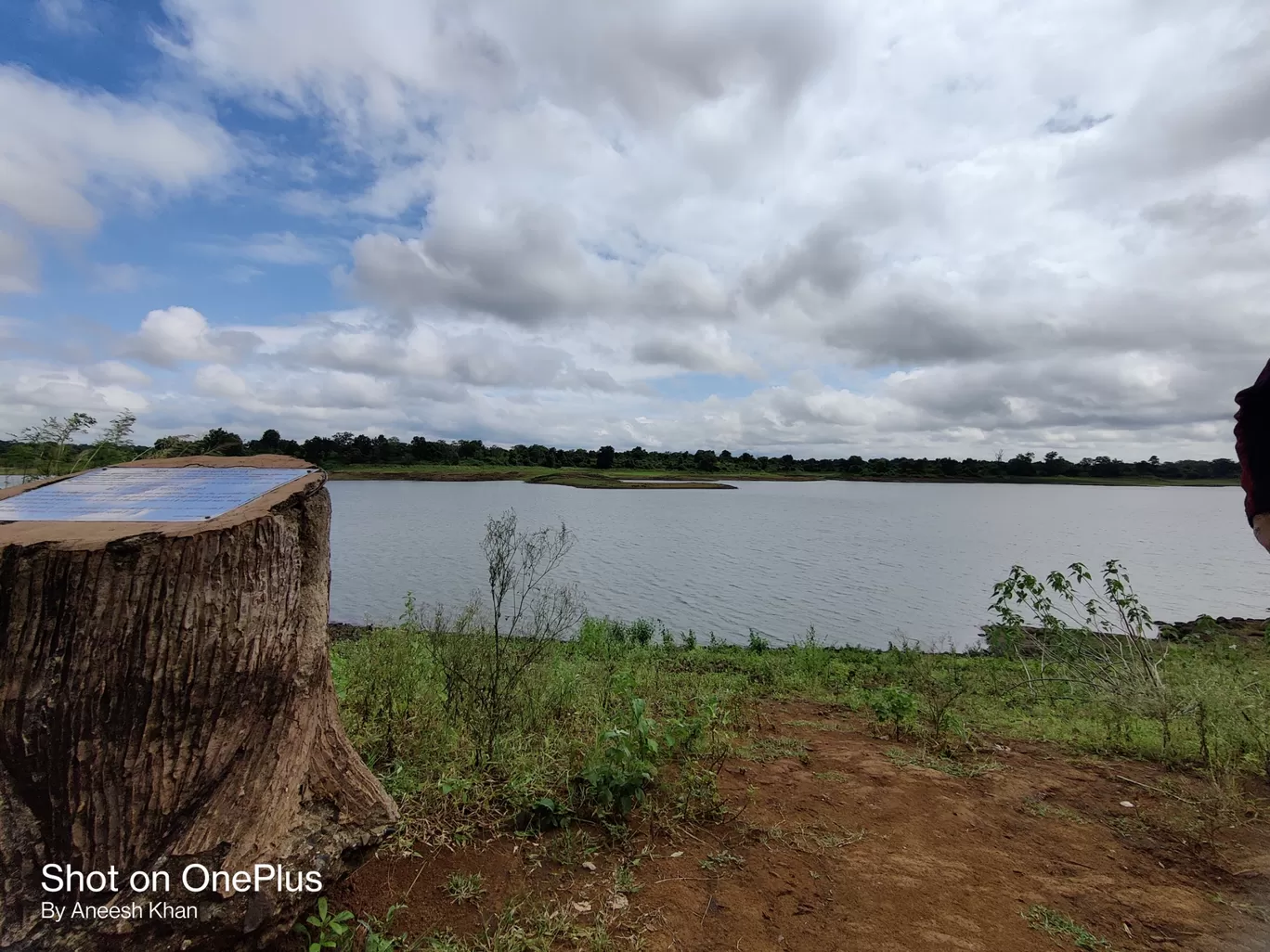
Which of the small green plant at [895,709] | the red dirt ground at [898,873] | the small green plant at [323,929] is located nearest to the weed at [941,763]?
the red dirt ground at [898,873]

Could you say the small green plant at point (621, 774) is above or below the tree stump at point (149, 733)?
below

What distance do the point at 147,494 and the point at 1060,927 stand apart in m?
4.72

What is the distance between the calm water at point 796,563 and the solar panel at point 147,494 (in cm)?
1067

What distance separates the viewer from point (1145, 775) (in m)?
5.07

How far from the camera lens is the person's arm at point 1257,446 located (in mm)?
2000

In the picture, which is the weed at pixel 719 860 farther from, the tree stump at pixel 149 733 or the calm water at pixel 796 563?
the calm water at pixel 796 563

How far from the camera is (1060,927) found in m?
3.08

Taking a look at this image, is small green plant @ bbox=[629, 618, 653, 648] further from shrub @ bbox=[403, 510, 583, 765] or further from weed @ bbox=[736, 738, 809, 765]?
shrub @ bbox=[403, 510, 583, 765]

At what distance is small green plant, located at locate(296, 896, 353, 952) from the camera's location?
2537 millimetres

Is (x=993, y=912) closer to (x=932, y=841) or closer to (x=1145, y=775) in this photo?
(x=932, y=841)

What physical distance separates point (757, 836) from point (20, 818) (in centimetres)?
330

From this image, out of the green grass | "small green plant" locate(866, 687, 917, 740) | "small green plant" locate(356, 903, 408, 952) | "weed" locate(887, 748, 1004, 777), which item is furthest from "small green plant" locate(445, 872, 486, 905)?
"small green plant" locate(866, 687, 917, 740)

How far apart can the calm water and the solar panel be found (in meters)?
10.7

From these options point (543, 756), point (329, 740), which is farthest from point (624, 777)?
point (329, 740)
